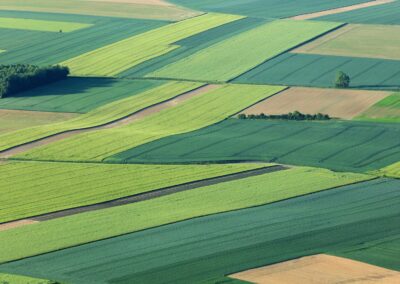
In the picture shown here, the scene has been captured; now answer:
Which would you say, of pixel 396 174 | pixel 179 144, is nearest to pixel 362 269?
pixel 396 174

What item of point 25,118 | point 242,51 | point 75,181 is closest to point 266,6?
point 242,51

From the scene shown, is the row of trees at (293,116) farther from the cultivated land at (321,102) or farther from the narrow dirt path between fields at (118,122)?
the narrow dirt path between fields at (118,122)

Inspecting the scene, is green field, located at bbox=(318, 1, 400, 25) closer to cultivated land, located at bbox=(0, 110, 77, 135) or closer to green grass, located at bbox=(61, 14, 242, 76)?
green grass, located at bbox=(61, 14, 242, 76)

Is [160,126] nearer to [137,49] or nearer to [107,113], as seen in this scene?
[107,113]

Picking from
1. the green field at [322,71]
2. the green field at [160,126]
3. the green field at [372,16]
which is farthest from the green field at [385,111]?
the green field at [372,16]

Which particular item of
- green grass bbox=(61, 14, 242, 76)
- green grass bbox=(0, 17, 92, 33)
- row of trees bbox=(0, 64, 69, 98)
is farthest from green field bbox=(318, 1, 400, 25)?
row of trees bbox=(0, 64, 69, 98)

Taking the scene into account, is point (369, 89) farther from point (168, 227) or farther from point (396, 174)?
point (168, 227)
